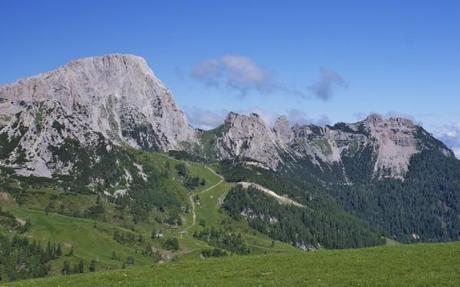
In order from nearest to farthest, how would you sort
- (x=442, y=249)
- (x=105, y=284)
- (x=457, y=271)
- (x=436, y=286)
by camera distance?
(x=436, y=286) < (x=457, y=271) < (x=105, y=284) < (x=442, y=249)

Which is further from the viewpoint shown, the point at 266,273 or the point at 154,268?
the point at 154,268

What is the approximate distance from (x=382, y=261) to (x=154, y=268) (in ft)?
75.8

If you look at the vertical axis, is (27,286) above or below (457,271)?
below

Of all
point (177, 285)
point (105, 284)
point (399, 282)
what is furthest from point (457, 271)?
point (105, 284)

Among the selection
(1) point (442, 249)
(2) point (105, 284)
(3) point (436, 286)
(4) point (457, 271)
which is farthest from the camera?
(1) point (442, 249)

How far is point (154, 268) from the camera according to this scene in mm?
62219

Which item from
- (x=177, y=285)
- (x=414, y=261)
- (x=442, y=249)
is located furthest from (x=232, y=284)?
(x=442, y=249)

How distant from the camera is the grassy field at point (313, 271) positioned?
151 ft

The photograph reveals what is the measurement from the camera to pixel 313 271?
5250 cm

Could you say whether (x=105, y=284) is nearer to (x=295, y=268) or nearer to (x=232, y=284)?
(x=232, y=284)

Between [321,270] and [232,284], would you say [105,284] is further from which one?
[321,270]

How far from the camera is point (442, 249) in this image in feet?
199

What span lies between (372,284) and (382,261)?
12.6 m

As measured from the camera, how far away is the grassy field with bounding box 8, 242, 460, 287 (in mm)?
46097
